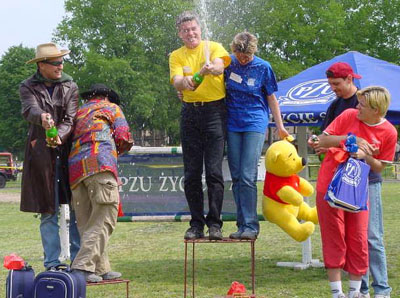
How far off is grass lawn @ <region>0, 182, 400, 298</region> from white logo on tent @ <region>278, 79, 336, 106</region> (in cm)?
194

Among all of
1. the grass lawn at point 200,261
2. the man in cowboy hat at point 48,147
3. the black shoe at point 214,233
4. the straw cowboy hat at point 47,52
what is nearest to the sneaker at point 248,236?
the black shoe at point 214,233

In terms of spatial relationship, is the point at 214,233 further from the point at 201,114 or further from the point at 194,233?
the point at 201,114

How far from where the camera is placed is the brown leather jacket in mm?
6203

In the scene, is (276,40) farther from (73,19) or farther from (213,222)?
(213,222)

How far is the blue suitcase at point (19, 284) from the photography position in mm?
5695

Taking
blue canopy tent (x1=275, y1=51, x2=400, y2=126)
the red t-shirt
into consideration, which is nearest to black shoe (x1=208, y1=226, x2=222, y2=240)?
the red t-shirt

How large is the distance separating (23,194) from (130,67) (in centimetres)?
4128

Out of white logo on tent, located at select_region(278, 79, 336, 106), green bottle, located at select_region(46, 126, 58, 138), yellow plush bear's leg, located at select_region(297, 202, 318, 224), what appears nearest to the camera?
green bottle, located at select_region(46, 126, 58, 138)

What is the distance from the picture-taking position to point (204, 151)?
677 centimetres

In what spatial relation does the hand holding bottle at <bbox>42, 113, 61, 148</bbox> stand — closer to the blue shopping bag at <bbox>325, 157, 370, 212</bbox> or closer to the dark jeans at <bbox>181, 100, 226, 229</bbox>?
the dark jeans at <bbox>181, 100, 226, 229</bbox>

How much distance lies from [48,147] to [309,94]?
3787mm

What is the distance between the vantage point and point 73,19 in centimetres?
4794

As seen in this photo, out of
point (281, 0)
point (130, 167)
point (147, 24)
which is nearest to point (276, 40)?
point (281, 0)

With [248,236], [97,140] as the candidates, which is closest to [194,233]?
[248,236]
